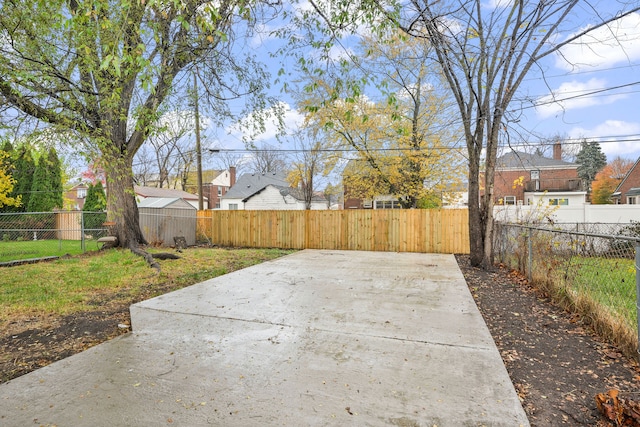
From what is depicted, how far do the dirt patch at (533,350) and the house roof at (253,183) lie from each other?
75.2ft

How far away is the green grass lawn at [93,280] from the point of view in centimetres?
452

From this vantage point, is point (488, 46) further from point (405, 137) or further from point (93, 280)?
point (93, 280)

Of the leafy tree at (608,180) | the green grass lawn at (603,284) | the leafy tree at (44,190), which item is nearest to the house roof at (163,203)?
the leafy tree at (44,190)

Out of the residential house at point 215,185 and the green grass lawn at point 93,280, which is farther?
the residential house at point 215,185

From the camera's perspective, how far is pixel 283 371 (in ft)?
8.53

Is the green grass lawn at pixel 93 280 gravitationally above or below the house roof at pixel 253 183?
below

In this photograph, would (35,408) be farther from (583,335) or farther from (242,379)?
(583,335)

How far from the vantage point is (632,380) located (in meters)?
2.52

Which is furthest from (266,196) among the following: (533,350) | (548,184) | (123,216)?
(533,350)

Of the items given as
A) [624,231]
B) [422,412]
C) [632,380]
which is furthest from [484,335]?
[624,231]

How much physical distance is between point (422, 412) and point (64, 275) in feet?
22.7

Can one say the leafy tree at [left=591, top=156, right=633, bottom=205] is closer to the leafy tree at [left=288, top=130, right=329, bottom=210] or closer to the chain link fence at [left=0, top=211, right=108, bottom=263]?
the leafy tree at [left=288, top=130, right=329, bottom=210]

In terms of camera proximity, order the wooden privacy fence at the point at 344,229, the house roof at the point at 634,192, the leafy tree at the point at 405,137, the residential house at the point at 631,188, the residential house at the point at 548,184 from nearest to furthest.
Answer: the wooden privacy fence at the point at 344,229, the leafy tree at the point at 405,137, the house roof at the point at 634,192, the residential house at the point at 631,188, the residential house at the point at 548,184

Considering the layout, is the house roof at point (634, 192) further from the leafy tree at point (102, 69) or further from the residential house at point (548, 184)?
the leafy tree at point (102, 69)
